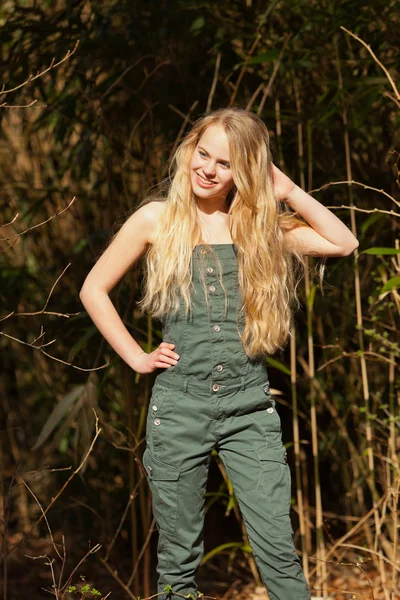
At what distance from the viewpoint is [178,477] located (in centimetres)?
195

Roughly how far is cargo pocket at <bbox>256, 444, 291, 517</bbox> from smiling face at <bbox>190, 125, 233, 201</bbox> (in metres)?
0.57

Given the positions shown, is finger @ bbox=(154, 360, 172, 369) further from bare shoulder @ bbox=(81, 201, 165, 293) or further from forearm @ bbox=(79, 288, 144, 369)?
bare shoulder @ bbox=(81, 201, 165, 293)

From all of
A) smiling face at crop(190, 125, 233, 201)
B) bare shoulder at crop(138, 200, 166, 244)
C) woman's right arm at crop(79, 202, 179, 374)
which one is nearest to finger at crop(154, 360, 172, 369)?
woman's right arm at crop(79, 202, 179, 374)

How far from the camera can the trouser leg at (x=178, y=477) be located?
6.31ft

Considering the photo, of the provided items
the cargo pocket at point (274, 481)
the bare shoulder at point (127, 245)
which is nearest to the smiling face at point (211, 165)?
the bare shoulder at point (127, 245)

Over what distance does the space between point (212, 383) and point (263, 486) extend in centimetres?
25

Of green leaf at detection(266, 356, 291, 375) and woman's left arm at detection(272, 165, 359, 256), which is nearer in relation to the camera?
woman's left arm at detection(272, 165, 359, 256)

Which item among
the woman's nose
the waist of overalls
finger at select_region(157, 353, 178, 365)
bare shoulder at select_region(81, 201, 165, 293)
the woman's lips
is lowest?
the waist of overalls

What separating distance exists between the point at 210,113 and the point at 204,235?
28cm

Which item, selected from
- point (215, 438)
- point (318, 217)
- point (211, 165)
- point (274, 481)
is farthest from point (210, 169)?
point (274, 481)

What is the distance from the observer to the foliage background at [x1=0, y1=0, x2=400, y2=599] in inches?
104

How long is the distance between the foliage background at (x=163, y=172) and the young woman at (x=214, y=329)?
45 cm

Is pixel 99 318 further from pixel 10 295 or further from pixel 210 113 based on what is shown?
pixel 10 295

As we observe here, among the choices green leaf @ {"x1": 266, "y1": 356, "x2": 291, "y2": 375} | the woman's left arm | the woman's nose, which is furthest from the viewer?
green leaf @ {"x1": 266, "y1": 356, "x2": 291, "y2": 375}
